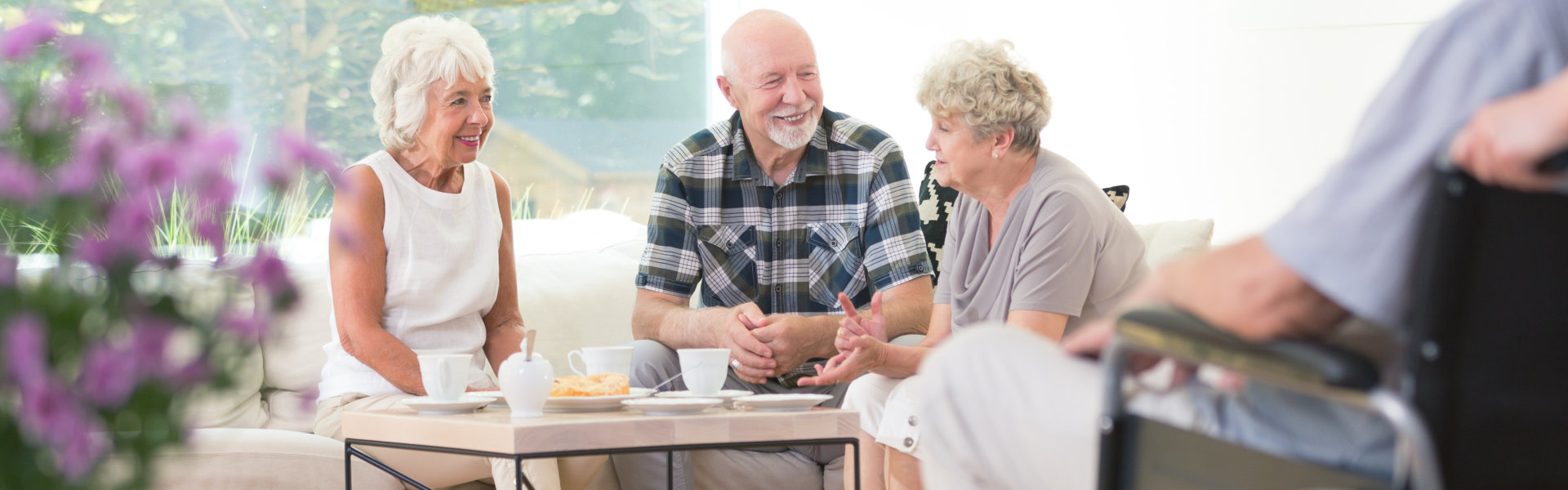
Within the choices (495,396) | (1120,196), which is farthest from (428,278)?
(1120,196)

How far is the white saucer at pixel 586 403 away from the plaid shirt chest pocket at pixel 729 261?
97 centimetres

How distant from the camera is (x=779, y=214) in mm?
2941

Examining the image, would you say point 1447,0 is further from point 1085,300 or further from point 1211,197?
point 1085,300

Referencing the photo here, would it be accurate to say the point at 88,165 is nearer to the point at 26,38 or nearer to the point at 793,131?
the point at 26,38

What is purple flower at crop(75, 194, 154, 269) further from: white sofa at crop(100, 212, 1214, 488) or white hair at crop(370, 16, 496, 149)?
white hair at crop(370, 16, 496, 149)

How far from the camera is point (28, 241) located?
0.75 metres

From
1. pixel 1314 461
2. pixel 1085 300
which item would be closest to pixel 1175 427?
pixel 1314 461

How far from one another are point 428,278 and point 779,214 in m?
0.85

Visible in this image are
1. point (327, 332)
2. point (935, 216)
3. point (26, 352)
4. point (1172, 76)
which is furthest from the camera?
point (1172, 76)

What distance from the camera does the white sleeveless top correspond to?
2.54 m

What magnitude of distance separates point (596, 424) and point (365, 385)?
99 cm

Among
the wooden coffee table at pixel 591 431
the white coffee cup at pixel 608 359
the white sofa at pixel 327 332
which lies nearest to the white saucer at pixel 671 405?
the wooden coffee table at pixel 591 431

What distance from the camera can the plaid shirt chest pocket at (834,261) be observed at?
2918 millimetres

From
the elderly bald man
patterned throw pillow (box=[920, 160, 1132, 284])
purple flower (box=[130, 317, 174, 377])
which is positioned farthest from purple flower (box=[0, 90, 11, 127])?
patterned throw pillow (box=[920, 160, 1132, 284])
